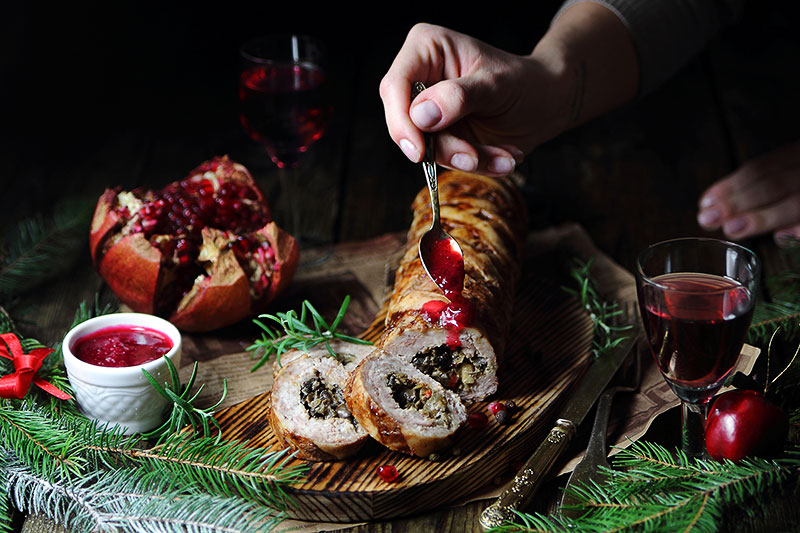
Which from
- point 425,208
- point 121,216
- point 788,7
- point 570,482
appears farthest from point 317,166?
point 788,7

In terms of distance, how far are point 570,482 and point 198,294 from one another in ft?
4.67

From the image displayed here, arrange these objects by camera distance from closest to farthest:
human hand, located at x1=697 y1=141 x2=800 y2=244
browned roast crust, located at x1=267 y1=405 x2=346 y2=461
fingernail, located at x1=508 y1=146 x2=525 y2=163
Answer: browned roast crust, located at x1=267 y1=405 x2=346 y2=461
fingernail, located at x1=508 y1=146 x2=525 y2=163
human hand, located at x1=697 y1=141 x2=800 y2=244

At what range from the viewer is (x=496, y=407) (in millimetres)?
2635

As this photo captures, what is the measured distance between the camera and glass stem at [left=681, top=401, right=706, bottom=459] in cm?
240

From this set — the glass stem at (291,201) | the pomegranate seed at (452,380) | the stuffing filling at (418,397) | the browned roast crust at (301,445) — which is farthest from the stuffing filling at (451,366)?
the glass stem at (291,201)

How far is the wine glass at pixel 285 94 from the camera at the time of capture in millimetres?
3389

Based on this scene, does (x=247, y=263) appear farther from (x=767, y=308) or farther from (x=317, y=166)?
(x=767, y=308)

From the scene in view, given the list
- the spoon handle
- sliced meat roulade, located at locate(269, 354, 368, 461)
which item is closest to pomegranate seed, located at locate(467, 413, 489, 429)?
sliced meat roulade, located at locate(269, 354, 368, 461)

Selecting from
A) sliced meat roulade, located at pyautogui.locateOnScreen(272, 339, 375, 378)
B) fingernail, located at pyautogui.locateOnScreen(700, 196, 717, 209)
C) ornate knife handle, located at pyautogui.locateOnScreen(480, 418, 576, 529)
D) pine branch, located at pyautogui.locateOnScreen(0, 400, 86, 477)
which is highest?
pine branch, located at pyautogui.locateOnScreen(0, 400, 86, 477)

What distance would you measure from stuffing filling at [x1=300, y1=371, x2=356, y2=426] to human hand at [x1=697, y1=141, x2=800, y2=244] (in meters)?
2.20

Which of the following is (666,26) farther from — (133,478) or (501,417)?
(133,478)

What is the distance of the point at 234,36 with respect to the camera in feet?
17.8

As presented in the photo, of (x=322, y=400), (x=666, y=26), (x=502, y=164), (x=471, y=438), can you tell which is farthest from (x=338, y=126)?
(x=471, y=438)

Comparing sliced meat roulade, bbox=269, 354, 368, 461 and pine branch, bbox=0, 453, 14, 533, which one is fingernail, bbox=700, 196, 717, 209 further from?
pine branch, bbox=0, 453, 14, 533
